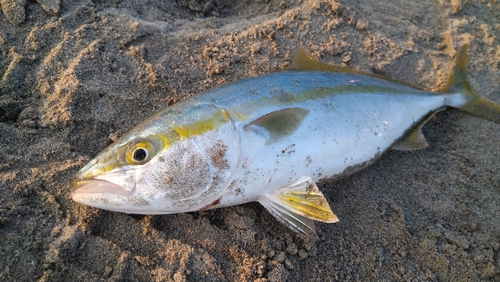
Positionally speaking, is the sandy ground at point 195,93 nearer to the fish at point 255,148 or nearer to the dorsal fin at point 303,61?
the fish at point 255,148

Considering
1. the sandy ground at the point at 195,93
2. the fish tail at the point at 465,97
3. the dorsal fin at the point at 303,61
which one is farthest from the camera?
the fish tail at the point at 465,97

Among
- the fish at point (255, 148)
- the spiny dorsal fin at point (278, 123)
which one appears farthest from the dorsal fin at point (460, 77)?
the spiny dorsal fin at point (278, 123)

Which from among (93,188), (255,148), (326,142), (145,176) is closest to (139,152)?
(145,176)

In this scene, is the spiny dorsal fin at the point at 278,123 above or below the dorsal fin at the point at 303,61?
below

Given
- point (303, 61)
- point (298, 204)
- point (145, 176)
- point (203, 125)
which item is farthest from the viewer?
point (303, 61)

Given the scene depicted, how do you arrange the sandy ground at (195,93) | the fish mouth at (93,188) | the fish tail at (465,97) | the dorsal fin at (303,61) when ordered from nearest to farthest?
the fish mouth at (93,188) < the sandy ground at (195,93) < the dorsal fin at (303,61) < the fish tail at (465,97)

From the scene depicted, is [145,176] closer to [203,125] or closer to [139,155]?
[139,155]

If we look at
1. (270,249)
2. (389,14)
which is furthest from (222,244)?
(389,14)

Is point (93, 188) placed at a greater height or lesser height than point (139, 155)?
lesser
